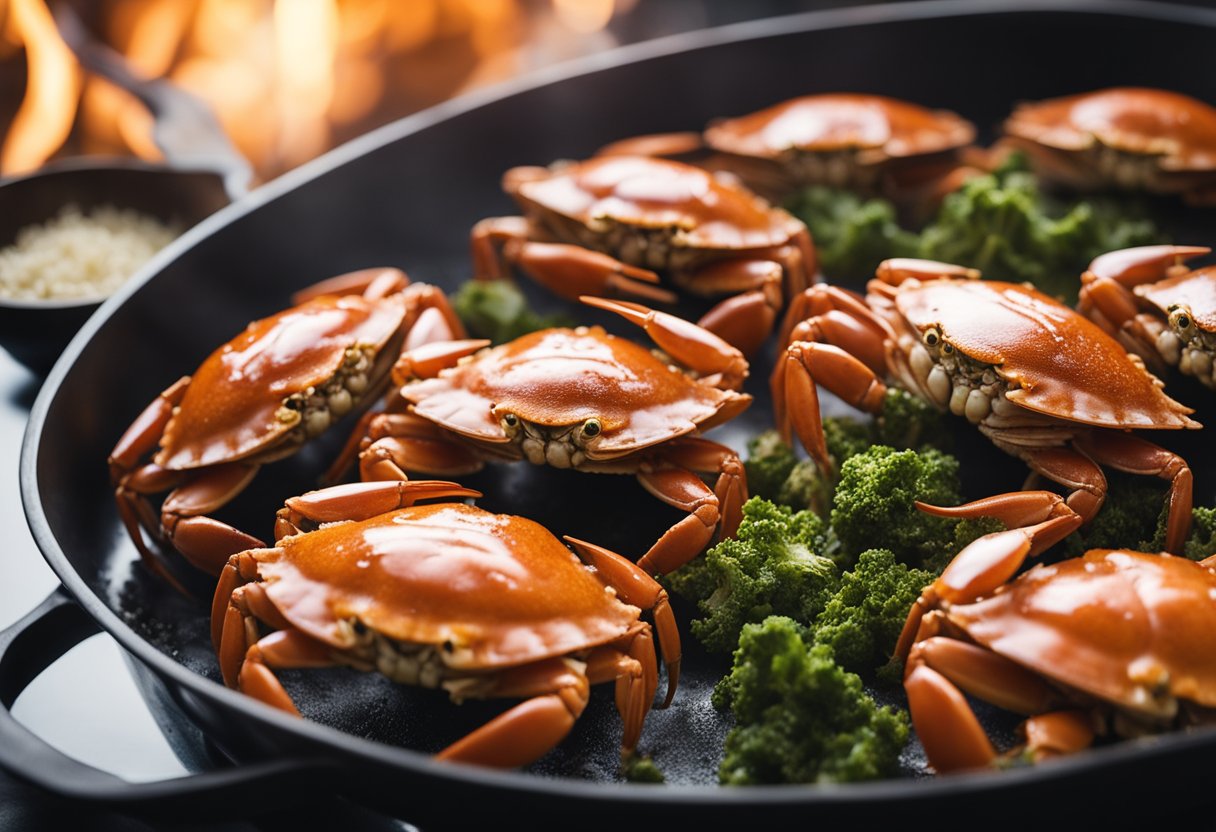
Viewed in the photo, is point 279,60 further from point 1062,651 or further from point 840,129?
point 1062,651

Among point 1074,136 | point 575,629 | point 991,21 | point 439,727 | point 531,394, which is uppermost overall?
point 991,21

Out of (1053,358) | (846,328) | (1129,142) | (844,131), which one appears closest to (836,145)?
(844,131)

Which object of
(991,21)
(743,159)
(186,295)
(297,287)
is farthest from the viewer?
(991,21)

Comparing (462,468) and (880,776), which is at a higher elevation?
(462,468)

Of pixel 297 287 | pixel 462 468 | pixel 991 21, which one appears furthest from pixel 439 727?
pixel 991 21

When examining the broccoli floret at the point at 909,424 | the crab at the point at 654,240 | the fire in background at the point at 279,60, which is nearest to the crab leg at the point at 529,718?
the broccoli floret at the point at 909,424

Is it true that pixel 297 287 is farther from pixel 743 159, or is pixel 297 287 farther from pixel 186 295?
pixel 743 159

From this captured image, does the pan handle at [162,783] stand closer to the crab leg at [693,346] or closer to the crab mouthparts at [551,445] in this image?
the crab mouthparts at [551,445]
